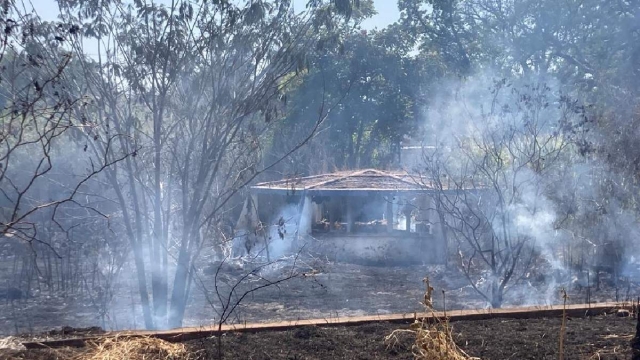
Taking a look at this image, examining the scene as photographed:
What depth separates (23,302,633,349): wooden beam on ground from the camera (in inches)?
198

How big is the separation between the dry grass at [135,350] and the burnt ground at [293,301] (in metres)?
4.65

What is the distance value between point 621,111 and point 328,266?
709 centimetres

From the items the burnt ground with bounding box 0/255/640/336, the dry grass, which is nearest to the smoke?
the burnt ground with bounding box 0/255/640/336

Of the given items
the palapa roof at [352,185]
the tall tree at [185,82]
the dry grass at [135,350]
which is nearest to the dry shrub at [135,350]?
the dry grass at [135,350]

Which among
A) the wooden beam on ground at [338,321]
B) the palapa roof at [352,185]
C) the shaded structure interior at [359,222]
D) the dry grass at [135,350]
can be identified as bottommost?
the dry grass at [135,350]

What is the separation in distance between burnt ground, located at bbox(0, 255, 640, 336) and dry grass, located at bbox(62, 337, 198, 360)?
4647 millimetres

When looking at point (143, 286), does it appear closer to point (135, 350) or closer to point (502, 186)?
point (135, 350)

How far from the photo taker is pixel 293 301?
492 inches

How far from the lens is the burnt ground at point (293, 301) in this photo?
10602mm

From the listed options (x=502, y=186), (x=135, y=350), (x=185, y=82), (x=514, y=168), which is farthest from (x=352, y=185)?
(x=135, y=350)

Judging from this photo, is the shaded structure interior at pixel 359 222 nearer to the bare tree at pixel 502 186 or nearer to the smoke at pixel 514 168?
the bare tree at pixel 502 186

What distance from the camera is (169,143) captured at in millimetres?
8953

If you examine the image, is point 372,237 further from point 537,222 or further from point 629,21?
point 629,21

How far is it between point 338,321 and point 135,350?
156 centimetres
